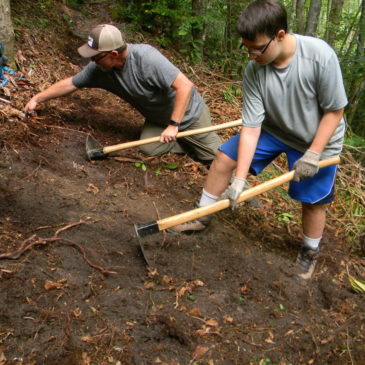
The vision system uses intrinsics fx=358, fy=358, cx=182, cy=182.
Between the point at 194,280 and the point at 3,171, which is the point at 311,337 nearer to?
the point at 194,280

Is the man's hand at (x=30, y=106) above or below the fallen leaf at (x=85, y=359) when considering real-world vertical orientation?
above

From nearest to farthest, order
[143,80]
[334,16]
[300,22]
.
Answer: [143,80] < [334,16] < [300,22]

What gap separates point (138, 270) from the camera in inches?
111

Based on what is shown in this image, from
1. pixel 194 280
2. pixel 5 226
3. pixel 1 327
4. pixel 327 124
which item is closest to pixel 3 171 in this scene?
pixel 5 226

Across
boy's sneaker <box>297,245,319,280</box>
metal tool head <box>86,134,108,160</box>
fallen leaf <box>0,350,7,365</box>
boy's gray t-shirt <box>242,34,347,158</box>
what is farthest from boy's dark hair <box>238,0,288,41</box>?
fallen leaf <box>0,350,7,365</box>

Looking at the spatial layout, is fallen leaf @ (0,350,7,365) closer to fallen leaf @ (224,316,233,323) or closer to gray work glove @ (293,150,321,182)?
fallen leaf @ (224,316,233,323)

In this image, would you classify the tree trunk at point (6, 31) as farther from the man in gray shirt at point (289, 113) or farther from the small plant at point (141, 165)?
the man in gray shirt at point (289, 113)

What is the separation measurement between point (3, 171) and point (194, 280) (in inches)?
79.4

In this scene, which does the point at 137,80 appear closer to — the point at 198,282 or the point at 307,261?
the point at 198,282

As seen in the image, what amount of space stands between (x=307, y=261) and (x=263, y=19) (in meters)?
2.13

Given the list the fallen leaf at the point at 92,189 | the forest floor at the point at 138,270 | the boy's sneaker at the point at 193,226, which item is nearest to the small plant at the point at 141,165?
the forest floor at the point at 138,270

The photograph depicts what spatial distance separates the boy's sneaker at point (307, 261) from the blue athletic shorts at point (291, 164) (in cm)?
57

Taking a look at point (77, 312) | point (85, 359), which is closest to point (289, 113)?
point (77, 312)

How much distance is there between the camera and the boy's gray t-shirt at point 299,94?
244 centimetres
